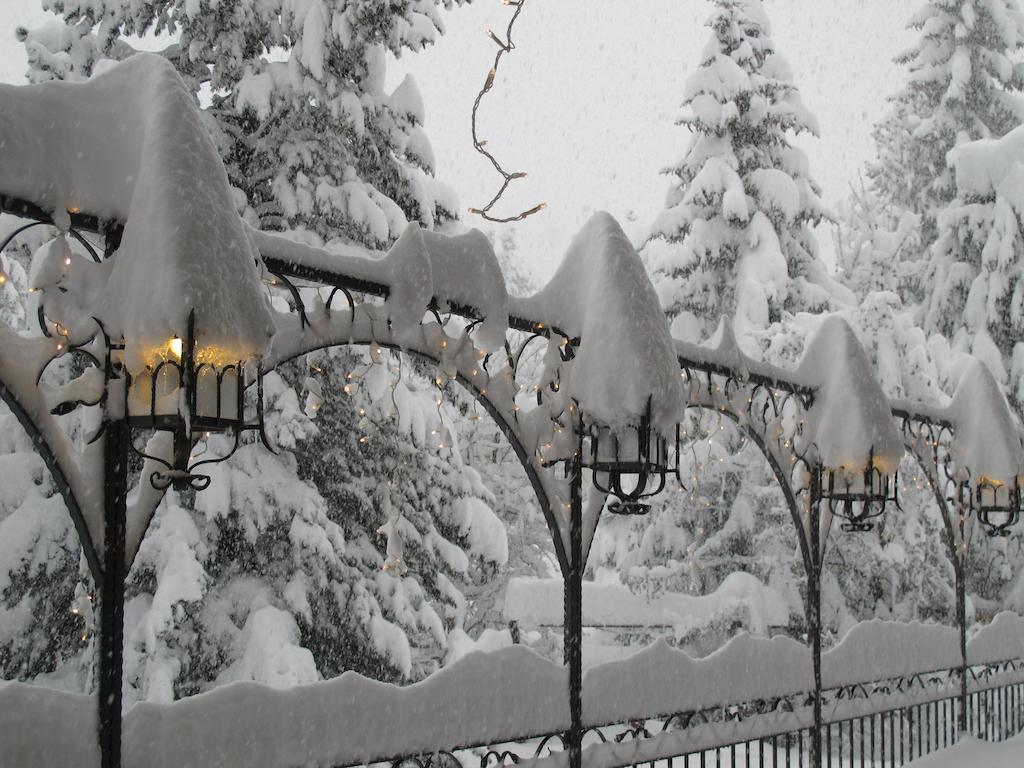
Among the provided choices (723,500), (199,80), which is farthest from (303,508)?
(723,500)

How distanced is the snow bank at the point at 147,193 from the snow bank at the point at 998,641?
23.2 ft

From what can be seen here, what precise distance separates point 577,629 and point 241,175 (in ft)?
18.5

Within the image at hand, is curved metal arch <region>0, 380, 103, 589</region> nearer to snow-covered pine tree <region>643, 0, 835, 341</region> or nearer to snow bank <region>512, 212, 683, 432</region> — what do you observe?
snow bank <region>512, 212, 683, 432</region>

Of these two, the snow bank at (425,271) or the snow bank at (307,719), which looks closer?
the snow bank at (307,719)

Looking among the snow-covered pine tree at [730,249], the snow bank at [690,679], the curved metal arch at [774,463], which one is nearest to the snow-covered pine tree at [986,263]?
the snow-covered pine tree at [730,249]

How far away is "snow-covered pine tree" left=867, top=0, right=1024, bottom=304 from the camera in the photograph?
16.3 meters

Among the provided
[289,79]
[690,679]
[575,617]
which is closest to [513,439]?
[575,617]

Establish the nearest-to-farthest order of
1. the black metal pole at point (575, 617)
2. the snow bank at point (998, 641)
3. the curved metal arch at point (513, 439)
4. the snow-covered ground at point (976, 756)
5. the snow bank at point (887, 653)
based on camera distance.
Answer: the curved metal arch at point (513, 439)
the black metal pole at point (575, 617)
the snow bank at point (887, 653)
the snow-covered ground at point (976, 756)
the snow bank at point (998, 641)

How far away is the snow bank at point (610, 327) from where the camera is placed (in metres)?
3.82

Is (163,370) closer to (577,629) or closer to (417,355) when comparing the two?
(417,355)

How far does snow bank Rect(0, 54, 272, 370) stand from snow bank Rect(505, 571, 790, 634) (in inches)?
379

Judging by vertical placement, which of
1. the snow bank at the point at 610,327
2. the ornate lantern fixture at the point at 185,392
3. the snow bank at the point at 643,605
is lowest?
the snow bank at the point at 643,605

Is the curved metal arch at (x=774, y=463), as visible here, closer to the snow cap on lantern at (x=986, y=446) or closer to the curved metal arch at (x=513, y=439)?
the curved metal arch at (x=513, y=439)

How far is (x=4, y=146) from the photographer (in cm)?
248
